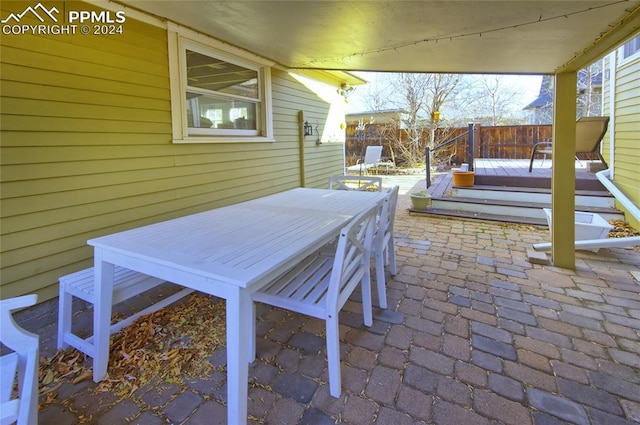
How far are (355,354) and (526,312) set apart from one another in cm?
129

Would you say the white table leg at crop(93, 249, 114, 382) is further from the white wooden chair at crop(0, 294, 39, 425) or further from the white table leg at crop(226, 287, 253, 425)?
the white table leg at crop(226, 287, 253, 425)

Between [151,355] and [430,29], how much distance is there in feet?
9.27

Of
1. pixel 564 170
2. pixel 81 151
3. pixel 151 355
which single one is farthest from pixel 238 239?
pixel 564 170

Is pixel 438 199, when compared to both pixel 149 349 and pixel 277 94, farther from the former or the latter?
pixel 149 349

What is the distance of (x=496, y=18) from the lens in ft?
7.04

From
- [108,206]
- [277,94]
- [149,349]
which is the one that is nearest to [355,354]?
[149,349]

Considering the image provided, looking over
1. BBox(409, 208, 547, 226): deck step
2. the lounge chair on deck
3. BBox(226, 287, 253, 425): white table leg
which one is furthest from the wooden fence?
BBox(226, 287, 253, 425): white table leg

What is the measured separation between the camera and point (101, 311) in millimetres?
1621

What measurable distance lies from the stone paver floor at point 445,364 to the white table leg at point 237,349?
0.74ft

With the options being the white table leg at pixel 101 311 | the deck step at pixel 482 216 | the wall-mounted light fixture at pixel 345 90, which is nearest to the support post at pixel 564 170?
the deck step at pixel 482 216

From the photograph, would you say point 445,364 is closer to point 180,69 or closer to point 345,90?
point 180,69

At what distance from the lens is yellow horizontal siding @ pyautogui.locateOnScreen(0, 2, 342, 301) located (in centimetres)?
210

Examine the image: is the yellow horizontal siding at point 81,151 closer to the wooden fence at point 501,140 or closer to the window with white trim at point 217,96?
the window with white trim at point 217,96

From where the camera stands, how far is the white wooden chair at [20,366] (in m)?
1.05
